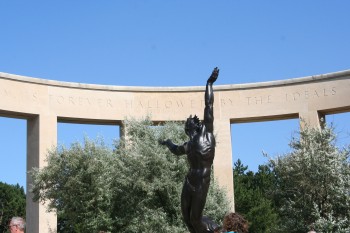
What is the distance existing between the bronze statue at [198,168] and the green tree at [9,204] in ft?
150

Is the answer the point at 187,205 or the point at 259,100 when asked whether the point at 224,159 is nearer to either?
the point at 259,100

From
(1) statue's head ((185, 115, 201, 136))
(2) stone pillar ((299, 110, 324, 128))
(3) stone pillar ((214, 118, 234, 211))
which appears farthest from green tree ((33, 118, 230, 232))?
(1) statue's head ((185, 115, 201, 136))

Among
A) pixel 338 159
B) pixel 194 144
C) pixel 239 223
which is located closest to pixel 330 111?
pixel 338 159

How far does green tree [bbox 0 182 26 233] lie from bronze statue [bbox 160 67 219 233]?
45744 mm

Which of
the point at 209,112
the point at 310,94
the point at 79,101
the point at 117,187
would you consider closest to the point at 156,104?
the point at 79,101

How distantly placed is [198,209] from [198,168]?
74 cm

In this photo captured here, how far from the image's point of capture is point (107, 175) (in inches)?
946

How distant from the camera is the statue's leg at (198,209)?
10.4m

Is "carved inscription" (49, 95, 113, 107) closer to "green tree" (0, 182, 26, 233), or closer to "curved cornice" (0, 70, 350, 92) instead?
"curved cornice" (0, 70, 350, 92)

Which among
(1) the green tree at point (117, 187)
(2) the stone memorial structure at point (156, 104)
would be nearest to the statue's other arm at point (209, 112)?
(1) the green tree at point (117, 187)

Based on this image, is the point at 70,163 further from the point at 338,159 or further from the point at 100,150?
the point at 338,159

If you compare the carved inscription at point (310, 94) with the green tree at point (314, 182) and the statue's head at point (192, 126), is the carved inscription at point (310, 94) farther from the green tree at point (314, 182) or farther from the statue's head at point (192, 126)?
the statue's head at point (192, 126)

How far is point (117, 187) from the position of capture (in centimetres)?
2438

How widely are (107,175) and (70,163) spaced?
4.96ft
